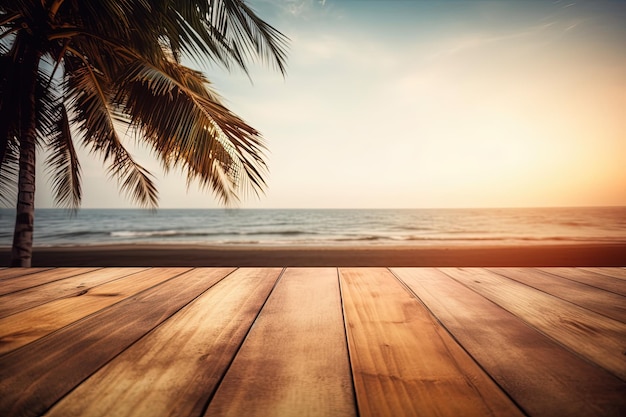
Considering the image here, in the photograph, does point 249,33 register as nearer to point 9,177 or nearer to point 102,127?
point 102,127

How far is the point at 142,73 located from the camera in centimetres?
225

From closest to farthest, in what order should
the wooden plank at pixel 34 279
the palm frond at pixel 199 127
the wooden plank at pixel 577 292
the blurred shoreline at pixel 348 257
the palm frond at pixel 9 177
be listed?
the wooden plank at pixel 577 292 < the wooden plank at pixel 34 279 < the palm frond at pixel 199 127 < the palm frond at pixel 9 177 < the blurred shoreline at pixel 348 257

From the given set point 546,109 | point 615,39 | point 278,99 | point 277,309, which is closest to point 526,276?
point 277,309

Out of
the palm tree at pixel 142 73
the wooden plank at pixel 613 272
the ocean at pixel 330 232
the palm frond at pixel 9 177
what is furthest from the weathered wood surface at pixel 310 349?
the palm frond at pixel 9 177

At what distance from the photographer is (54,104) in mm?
3439

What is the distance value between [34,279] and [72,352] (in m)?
1.34

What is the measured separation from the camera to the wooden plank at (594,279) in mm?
1509

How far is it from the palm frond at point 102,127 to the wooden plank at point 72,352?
113 inches

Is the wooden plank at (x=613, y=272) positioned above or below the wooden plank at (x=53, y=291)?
above

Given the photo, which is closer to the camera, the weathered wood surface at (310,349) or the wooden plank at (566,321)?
the weathered wood surface at (310,349)

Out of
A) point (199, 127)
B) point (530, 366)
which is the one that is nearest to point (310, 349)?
point (530, 366)

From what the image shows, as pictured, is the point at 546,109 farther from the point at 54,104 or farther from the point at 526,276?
the point at 54,104

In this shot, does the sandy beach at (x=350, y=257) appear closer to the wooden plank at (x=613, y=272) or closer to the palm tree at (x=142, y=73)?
the palm tree at (x=142, y=73)

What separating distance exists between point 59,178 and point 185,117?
3.54 metres
